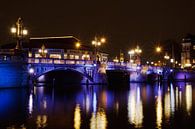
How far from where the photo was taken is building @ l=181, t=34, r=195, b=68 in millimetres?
167750

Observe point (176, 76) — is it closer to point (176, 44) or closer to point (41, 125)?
point (176, 44)

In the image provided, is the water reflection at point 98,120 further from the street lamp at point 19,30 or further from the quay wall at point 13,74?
the street lamp at point 19,30

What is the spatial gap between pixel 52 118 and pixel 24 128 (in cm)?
486

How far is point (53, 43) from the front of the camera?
4402 inches

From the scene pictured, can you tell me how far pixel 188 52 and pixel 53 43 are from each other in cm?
7603

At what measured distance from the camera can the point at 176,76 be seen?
128375mm

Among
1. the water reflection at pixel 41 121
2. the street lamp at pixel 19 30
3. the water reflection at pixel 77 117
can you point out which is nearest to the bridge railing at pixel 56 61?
the street lamp at pixel 19 30

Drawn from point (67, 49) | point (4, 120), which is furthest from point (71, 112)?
point (67, 49)

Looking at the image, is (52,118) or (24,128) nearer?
(24,128)

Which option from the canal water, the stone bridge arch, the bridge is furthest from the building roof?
the canal water

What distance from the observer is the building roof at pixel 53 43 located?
109 meters

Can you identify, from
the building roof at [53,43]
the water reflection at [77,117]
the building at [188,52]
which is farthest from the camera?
the building at [188,52]

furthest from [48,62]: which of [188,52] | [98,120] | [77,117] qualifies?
[188,52]

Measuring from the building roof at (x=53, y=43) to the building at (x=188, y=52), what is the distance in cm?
6287
